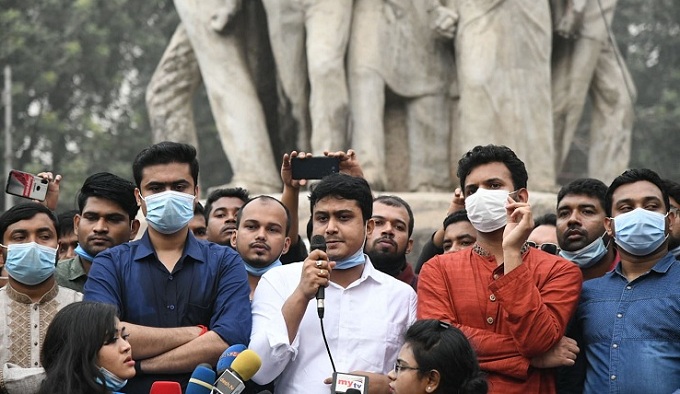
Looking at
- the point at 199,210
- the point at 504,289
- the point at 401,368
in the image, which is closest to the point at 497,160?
the point at 504,289

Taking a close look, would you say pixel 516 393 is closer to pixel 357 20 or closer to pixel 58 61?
pixel 357 20

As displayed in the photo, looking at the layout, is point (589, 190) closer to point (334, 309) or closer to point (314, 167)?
point (314, 167)

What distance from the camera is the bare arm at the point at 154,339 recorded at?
6980 mm

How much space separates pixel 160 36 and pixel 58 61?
249 cm

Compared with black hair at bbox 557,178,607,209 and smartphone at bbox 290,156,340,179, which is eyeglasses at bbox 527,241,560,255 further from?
smartphone at bbox 290,156,340,179

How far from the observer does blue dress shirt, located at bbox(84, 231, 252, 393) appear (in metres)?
7.17

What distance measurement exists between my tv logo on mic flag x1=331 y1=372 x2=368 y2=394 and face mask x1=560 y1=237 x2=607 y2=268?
226 cm

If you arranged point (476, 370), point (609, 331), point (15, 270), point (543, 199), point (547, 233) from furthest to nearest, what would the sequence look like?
point (543, 199), point (547, 233), point (15, 270), point (609, 331), point (476, 370)

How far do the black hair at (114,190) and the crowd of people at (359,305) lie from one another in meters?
0.41

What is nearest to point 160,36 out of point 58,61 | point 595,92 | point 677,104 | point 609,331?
point 58,61

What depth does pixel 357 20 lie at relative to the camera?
510 inches

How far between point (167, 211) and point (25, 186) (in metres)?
1.51

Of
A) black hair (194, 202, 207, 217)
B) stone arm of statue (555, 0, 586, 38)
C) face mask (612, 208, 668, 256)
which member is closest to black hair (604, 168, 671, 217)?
face mask (612, 208, 668, 256)

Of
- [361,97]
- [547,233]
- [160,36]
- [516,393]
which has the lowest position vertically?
[516,393]
